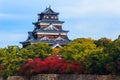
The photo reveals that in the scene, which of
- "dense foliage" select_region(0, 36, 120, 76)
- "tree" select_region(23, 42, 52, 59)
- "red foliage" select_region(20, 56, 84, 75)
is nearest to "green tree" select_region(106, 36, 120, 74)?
"dense foliage" select_region(0, 36, 120, 76)

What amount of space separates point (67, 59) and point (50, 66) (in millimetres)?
2090

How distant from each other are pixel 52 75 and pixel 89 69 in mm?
5150

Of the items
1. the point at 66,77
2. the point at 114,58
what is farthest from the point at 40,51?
the point at 114,58

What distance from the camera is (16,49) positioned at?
53.6m

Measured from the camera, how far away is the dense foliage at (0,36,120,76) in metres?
35.6

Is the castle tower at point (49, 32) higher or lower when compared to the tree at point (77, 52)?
higher

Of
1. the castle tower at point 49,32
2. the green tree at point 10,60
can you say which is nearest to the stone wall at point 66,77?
the green tree at point 10,60

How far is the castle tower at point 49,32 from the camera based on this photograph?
70875 millimetres

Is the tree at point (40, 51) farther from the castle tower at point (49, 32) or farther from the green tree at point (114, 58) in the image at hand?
the castle tower at point (49, 32)

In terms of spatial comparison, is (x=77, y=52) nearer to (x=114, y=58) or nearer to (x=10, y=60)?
(x=114, y=58)

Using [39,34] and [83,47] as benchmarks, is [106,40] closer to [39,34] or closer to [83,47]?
[83,47]

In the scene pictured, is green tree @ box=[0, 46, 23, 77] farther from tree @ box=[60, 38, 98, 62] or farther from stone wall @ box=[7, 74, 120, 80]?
tree @ box=[60, 38, 98, 62]

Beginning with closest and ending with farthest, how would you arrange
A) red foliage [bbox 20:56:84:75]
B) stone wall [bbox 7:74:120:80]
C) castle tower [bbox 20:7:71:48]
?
stone wall [bbox 7:74:120:80], red foliage [bbox 20:56:84:75], castle tower [bbox 20:7:71:48]

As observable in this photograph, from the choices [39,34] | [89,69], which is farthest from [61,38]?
[89,69]
